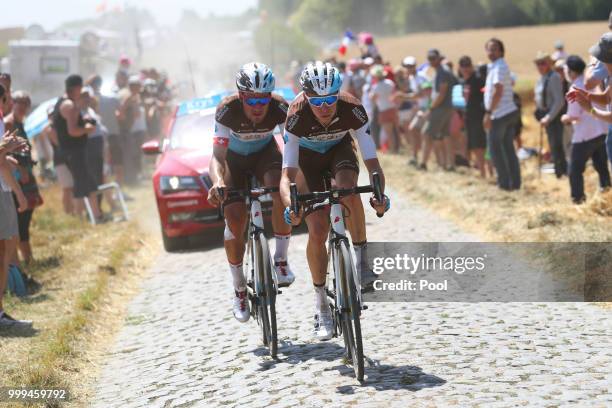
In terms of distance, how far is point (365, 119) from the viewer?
305 inches

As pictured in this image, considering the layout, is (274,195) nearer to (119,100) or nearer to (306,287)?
(306,287)

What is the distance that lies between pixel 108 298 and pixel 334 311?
14.7 feet

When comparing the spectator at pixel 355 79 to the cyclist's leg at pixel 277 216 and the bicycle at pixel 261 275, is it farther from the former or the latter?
the bicycle at pixel 261 275

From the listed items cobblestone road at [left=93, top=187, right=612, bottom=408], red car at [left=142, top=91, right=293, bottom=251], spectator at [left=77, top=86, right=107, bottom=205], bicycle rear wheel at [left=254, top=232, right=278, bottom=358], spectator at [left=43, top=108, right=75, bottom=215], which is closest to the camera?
cobblestone road at [left=93, top=187, right=612, bottom=408]

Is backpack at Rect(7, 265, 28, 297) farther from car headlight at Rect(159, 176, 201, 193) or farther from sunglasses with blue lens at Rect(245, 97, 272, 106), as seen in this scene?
sunglasses with blue lens at Rect(245, 97, 272, 106)

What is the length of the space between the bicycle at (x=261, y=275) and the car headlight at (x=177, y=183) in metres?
5.47

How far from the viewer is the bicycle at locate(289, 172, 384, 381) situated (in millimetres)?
7113

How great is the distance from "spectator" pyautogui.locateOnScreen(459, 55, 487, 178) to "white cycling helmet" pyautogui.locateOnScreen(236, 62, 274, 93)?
957 centimetres

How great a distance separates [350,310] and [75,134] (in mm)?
9672

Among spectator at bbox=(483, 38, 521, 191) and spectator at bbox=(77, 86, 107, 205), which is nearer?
spectator at bbox=(483, 38, 521, 191)

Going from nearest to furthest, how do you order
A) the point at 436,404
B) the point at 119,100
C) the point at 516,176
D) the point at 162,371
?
1. the point at 436,404
2. the point at 162,371
3. the point at 516,176
4. the point at 119,100

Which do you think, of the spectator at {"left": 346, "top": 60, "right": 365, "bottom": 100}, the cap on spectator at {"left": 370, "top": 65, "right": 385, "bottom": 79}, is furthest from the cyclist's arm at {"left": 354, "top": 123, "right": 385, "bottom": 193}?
the spectator at {"left": 346, "top": 60, "right": 365, "bottom": 100}

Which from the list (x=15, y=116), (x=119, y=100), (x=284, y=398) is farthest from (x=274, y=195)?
(x=119, y=100)

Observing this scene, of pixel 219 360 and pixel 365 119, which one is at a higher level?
pixel 365 119
